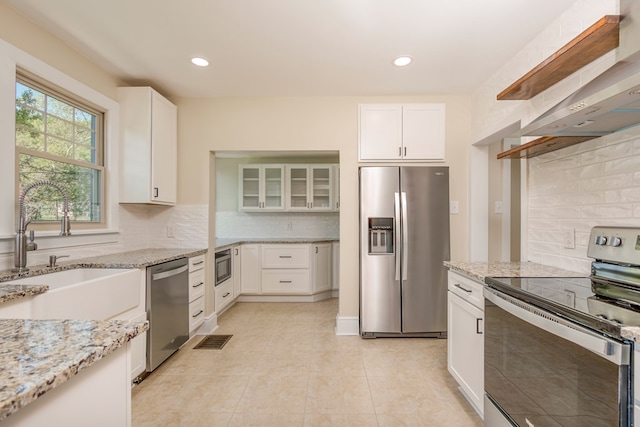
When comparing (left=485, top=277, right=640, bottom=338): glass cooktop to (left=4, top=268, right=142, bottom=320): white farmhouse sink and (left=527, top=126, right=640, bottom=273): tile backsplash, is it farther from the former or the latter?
(left=4, top=268, right=142, bottom=320): white farmhouse sink

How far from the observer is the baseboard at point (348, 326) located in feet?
10.1

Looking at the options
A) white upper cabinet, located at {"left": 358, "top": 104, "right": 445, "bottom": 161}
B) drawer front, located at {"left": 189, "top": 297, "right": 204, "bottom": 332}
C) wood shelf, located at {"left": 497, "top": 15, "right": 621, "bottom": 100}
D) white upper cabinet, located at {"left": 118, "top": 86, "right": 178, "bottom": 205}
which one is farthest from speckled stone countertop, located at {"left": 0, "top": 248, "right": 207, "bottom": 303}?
wood shelf, located at {"left": 497, "top": 15, "right": 621, "bottom": 100}

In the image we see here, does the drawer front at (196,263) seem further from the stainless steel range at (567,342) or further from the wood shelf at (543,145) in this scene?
the wood shelf at (543,145)

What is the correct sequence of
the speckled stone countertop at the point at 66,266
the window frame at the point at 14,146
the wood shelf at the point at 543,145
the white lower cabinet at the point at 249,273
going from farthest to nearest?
the white lower cabinet at the point at 249,273 → the window frame at the point at 14,146 → the wood shelf at the point at 543,145 → the speckled stone countertop at the point at 66,266

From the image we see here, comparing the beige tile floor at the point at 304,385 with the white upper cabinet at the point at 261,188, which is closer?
the beige tile floor at the point at 304,385

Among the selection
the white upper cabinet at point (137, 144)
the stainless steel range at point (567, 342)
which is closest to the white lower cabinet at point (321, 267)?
the white upper cabinet at point (137, 144)

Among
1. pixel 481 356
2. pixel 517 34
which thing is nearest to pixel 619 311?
pixel 481 356

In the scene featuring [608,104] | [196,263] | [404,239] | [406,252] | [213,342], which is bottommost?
[213,342]

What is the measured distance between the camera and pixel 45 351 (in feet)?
2.21

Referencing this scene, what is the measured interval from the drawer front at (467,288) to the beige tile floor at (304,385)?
0.70m

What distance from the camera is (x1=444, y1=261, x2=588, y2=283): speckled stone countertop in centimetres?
167

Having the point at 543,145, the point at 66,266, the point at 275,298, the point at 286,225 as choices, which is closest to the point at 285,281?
the point at 275,298

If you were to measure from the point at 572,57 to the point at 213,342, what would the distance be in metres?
3.34

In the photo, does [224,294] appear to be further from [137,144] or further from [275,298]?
[137,144]
